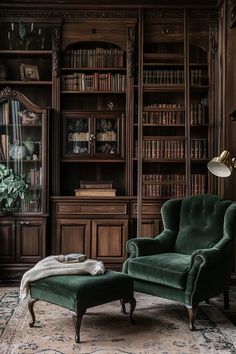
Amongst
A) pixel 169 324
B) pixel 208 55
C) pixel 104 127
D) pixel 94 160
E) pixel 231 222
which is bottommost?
pixel 169 324

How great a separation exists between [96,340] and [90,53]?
3.30 meters

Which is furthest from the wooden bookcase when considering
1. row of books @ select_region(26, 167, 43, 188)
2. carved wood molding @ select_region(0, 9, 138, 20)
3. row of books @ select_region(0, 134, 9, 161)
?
row of books @ select_region(0, 134, 9, 161)

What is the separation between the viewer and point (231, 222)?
374 cm

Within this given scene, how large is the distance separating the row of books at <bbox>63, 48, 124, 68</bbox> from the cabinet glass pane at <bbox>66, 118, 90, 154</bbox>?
2.13 feet

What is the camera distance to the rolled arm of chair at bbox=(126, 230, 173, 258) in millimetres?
3899

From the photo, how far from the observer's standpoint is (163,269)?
347 centimetres

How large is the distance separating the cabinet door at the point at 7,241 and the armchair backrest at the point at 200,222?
1.86 meters

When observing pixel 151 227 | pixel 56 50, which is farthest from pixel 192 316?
pixel 56 50

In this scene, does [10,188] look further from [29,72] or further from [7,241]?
[29,72]

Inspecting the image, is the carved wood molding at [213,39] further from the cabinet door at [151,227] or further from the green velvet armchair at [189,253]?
the cabinet door at [151,227]

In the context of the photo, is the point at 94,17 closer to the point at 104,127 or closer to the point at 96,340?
the point at 104,127

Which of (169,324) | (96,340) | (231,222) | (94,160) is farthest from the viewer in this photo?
(94,160)

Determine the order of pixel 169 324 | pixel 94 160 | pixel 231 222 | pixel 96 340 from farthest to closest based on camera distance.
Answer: pixel 94 160, pixel 231 222, pixel 169 324, pixel 96 340

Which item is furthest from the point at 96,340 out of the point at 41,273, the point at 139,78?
the point at 139,78
